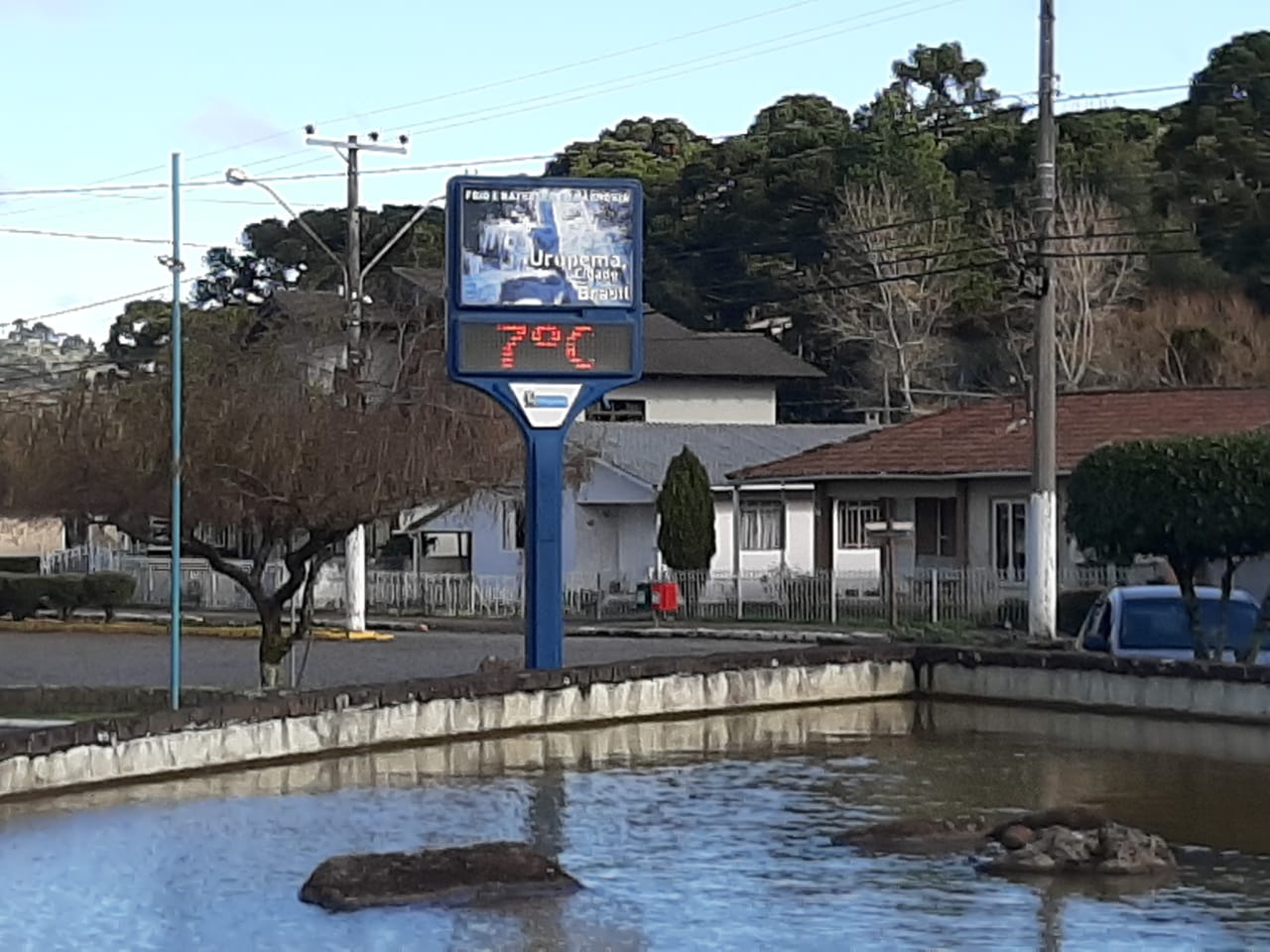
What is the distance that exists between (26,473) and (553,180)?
9.64 metres

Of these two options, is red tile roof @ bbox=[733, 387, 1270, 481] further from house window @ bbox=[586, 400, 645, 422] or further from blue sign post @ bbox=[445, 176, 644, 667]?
blue sign post @ bbox=[445, 176, 644, 667]

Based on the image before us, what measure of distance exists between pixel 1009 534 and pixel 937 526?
2.82 metres

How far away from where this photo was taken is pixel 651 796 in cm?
2028

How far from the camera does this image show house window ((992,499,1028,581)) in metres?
47.8

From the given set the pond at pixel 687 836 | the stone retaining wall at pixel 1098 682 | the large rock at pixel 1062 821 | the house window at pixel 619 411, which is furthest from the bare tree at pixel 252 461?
the house window at pixel 619 411

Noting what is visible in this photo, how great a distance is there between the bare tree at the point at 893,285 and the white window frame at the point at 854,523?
1804 centimetres

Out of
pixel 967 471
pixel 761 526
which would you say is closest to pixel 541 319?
pixel 967 471

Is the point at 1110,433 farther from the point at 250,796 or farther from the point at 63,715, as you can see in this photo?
the point at 250,796

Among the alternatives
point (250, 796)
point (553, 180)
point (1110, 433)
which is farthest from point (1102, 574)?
point (250, 796)

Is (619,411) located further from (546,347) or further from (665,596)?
(546,347)

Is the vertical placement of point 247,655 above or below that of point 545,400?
below

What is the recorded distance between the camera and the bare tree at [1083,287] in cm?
6738

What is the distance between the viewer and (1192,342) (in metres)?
63.5

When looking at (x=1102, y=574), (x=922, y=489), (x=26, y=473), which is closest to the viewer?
(x=26, y=473)
